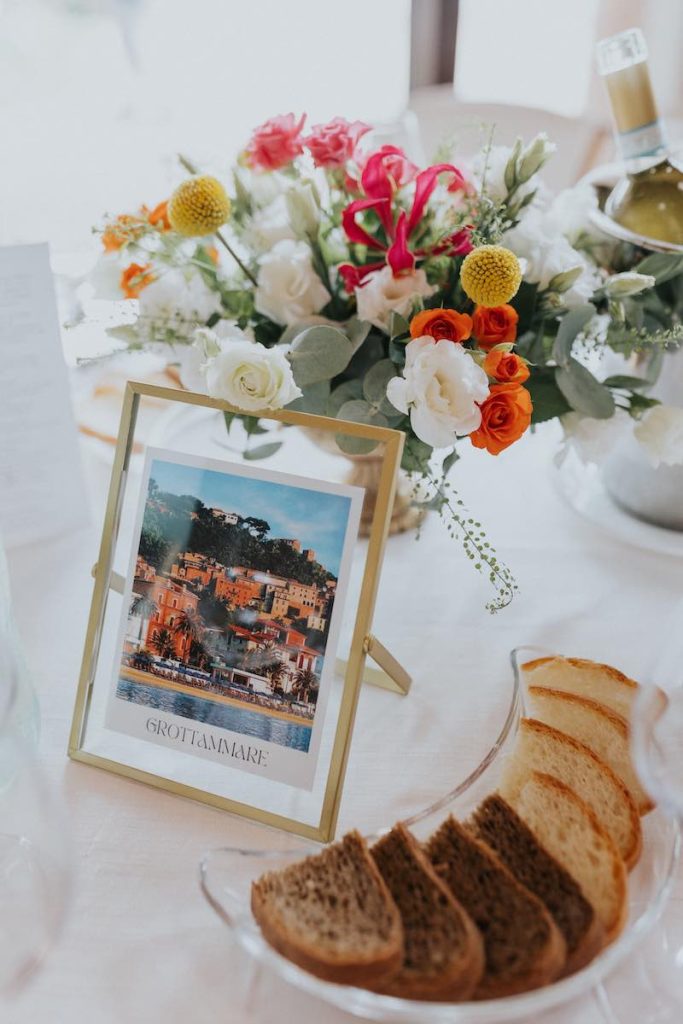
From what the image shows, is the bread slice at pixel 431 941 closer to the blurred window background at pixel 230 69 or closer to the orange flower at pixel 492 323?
the orange flower at pixel 492 323

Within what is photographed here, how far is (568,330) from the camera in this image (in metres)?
0.81

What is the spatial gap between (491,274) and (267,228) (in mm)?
274

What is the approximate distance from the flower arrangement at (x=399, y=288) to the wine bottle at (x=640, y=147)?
35 mm

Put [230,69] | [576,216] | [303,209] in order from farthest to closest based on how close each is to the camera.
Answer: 1. [230,69]
2. [576,216]
3. [303,209]

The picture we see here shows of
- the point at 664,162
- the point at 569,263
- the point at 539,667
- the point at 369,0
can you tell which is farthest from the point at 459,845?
the point at 369,0

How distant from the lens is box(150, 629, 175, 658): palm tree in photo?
69cm

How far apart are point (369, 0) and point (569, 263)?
7.09ft

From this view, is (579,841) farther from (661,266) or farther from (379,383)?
(661,266)

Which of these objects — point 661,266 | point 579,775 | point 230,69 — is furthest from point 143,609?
point 230,69

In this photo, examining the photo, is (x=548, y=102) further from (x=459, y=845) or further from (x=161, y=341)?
(x=459, y=845)

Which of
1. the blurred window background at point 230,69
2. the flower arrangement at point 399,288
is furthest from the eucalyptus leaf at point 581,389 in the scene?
the blurred window background at point 230,69

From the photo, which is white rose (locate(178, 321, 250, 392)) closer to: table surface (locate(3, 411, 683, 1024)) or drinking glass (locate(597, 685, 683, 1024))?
table surface (locate(3, 411, 683, 1024))

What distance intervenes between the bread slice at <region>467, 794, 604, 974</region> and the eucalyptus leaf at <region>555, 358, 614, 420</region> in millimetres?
375

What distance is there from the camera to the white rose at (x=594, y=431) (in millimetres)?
841
